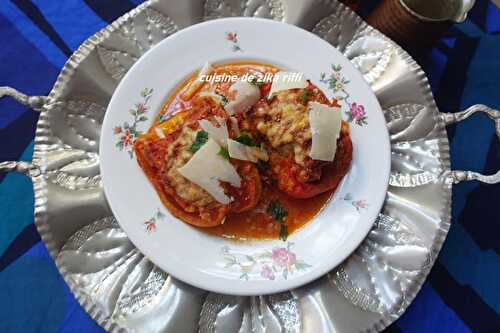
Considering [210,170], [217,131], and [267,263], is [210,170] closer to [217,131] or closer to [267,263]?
[217,131]

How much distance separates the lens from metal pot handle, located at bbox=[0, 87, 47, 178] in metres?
2.00

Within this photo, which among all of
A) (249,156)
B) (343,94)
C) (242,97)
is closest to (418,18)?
(343,94)

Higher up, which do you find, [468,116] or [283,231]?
[283,231]

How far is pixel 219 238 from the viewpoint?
1960 mm

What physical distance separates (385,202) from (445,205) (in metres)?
0.29

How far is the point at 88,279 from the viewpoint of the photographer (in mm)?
1938

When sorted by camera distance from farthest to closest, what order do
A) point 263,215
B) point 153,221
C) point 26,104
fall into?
point 26,104
point 263,215
point 153,221

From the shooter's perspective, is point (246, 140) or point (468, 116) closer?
point (246, 140)

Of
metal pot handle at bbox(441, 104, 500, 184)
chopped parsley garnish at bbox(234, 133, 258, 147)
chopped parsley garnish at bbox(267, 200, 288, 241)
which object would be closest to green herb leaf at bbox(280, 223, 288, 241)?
chopped parsley garnish at bbox(267, 200, 288, 241)

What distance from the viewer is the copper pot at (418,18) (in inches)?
87.1

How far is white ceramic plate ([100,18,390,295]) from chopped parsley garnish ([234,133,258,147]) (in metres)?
0.46

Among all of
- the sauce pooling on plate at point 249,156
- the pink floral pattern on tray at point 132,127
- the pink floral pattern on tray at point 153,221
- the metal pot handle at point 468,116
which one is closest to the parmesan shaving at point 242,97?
the sauce pooling on plate at point 249,156

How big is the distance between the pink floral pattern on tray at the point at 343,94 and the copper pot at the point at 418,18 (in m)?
0.46

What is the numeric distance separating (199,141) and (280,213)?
0.53 metres
